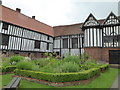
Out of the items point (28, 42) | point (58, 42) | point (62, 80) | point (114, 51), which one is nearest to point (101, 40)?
point (114, 51)

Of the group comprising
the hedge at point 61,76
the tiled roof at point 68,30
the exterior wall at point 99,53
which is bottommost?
the hedge at point 61,76

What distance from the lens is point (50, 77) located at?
656 cm

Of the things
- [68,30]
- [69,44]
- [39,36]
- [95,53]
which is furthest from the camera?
[68,30]

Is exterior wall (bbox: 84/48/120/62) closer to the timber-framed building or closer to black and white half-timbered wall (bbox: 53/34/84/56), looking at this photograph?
the timber-framed building

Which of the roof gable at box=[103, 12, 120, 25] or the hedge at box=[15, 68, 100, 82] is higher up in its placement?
the roof gable at box=[103, 12, 120, 25]

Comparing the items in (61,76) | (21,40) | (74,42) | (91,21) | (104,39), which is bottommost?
(61,76)

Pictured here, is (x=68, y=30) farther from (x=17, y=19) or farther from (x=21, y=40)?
(x=17, y=19)

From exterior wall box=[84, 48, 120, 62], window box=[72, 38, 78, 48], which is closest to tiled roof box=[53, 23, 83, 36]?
window box=[72, 38, 78, 48]

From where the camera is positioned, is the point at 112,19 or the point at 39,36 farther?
the point at 39,36

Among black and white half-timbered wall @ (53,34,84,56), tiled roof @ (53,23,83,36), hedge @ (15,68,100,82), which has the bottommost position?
hedge @ (15,68,100,82)

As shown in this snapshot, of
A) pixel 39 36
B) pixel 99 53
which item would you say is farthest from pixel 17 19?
pixel 99 53

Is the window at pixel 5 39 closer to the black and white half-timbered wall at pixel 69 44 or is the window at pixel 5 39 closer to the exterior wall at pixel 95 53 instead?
the black and white half-timbered wall at pixel 69 44

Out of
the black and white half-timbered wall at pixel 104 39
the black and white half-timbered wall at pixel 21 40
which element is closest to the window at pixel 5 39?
the black and white half-timbered wall at pixel 21 40

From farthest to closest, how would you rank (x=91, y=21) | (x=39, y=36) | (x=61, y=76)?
(x=39, y=36) → (x=91, y=21) → (x=61, y=76)
